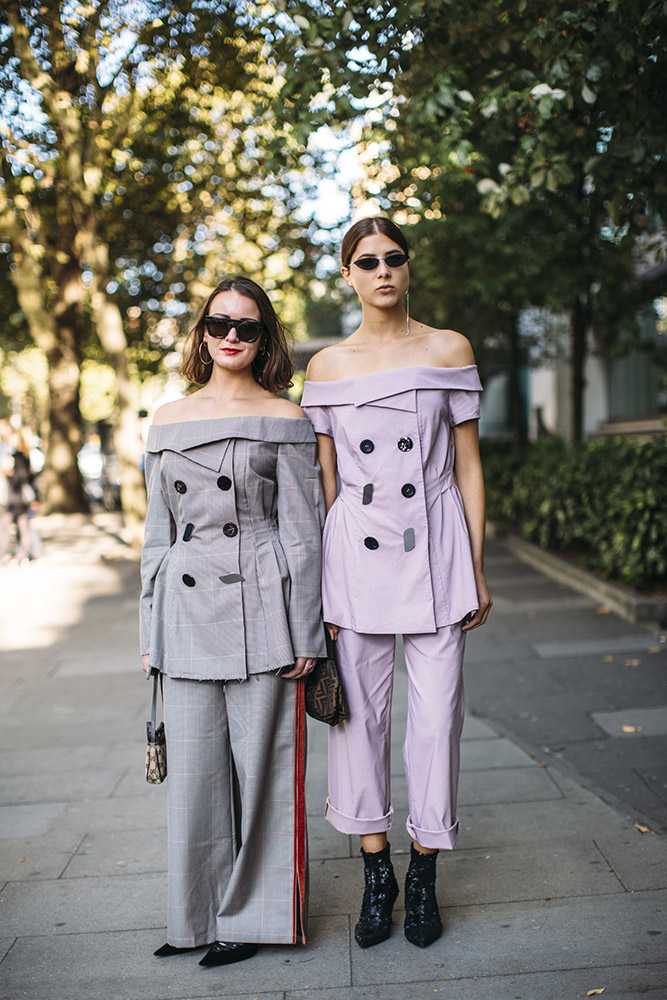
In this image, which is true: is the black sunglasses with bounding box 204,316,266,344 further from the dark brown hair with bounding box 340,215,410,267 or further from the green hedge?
the green hedge

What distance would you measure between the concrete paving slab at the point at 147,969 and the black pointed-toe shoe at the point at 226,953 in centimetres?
2

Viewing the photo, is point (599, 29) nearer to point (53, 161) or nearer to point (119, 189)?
point (53, 161)

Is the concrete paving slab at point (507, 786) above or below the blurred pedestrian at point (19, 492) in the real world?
below

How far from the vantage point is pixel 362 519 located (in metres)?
3.03

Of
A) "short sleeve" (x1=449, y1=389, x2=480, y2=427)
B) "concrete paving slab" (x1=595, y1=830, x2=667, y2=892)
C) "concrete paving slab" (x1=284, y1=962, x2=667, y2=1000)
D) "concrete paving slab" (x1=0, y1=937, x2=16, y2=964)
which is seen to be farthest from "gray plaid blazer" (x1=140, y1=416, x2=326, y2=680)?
"concrete paving slab" (x1=595, y1=830, x2=667, y2=892)

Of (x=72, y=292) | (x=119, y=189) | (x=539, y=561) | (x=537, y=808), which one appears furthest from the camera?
(x=72, y=292)

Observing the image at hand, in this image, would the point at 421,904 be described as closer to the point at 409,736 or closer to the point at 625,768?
the point at 409,736

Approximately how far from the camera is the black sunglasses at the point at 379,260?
300 cm

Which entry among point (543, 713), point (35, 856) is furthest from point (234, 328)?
point (543, 713)

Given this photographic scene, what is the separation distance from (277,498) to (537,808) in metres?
1.98

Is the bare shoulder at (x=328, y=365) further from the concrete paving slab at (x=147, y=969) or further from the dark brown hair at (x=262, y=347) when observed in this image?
the concrete paving slab at (x=147, y=969)

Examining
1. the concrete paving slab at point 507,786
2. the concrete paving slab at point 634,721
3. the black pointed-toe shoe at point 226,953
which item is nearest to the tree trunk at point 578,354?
the concrete paving slab at point 634,721

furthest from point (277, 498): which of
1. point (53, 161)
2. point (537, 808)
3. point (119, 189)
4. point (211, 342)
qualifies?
point (119, 189)

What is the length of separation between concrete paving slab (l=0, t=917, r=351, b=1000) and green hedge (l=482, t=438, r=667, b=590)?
16.7 ft
